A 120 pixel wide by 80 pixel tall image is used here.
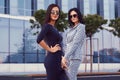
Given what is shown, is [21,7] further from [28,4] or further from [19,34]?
[19,34]

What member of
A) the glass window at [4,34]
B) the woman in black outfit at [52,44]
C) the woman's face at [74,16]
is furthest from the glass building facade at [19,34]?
the woman in black outfit at [52,44]

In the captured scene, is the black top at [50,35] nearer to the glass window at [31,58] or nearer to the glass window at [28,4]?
the glass window at [31,58]

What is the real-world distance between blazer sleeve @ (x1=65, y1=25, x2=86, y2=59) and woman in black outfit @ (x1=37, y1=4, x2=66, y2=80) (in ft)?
0.35

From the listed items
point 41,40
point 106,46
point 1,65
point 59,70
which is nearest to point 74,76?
point 59,70

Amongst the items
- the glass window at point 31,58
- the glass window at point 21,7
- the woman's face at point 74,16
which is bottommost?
the glass window at point 31,58

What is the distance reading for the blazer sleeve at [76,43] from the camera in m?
5.14

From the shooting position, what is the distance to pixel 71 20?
214 inches

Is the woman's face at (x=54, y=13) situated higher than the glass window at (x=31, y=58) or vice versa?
the woman's face at (x=54, y=13)

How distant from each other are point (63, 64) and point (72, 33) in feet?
1.77

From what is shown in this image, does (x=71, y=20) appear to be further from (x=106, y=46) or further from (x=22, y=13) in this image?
(x=106, y=46)

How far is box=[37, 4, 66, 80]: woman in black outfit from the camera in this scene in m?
5.01

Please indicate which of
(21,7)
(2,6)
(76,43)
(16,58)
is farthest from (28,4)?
(76,43)

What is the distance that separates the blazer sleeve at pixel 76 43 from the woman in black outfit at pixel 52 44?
0.35 feet

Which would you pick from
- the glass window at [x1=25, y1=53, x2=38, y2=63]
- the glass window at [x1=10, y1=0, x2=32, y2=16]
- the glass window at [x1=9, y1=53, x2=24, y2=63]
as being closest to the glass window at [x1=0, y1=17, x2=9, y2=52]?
the glass window at [x1=9, y1=53, x2=24, y2=63]
